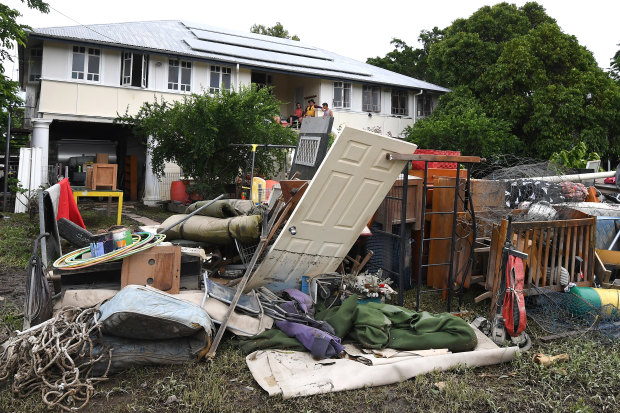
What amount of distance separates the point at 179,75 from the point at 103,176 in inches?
358

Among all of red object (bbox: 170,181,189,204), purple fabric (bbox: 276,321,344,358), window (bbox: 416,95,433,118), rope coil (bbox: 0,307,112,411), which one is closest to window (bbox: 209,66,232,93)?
red object (bbox: 170,181,189,204)

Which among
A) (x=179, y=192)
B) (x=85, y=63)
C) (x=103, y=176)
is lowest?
(x=179, y=192)

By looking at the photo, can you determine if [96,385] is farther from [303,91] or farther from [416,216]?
[303,91]

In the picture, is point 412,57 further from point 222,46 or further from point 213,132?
point 213,132

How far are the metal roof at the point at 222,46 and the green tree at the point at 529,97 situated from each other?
2.09m

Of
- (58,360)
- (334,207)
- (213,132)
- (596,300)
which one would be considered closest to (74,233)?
(58,360)

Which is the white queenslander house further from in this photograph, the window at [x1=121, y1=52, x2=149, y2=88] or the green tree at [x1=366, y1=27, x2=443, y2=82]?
the green tree at [x1=366, y1=27, x2=443, y2=82]

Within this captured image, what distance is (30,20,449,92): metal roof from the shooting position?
1805 cm

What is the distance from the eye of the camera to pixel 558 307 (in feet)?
18.7

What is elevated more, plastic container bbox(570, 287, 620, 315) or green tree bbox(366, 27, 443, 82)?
green tree bbox(366, 27, 443, 82)

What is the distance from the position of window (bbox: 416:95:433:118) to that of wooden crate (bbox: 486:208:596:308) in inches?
788

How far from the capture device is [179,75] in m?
19.3

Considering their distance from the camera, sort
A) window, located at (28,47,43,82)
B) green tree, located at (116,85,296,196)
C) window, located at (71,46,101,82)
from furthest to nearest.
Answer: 1. window, located at (28,47,43,82)
2. window, located at (71,46,101,82)
3. green tree, located at (116,85,296,196)

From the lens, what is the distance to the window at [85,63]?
1745 cm
